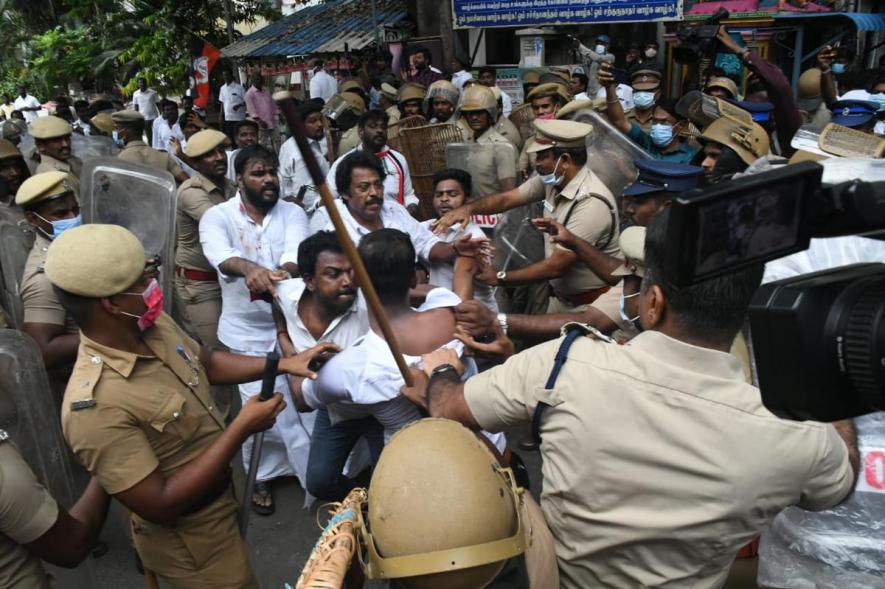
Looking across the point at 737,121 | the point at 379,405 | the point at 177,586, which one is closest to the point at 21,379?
the point at 177,586

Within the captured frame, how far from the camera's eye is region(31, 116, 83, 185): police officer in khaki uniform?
18.2 ft

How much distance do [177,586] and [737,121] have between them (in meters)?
3.69

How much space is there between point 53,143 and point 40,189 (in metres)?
2.58

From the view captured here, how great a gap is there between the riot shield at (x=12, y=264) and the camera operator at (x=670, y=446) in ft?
9.73

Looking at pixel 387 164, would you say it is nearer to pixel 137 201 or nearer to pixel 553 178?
pixel 553 178

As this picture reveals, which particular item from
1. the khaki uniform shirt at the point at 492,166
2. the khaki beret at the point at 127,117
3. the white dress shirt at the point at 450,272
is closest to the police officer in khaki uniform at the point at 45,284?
the white dress shirt at the point at 450,272

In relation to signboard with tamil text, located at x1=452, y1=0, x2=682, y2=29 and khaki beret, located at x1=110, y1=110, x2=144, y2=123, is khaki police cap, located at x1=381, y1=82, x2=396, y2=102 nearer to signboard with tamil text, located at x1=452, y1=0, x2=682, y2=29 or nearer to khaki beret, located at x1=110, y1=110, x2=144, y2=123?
signboard with tamil text, located at x1=452, y1=0, x2=682, y2=29

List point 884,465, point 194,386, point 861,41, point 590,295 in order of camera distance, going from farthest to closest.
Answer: point 861,41, point 590,295, point 194,386, point 884,465

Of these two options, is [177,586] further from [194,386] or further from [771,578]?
[771,578]

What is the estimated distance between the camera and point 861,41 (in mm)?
10539

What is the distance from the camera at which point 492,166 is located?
5.43 metres

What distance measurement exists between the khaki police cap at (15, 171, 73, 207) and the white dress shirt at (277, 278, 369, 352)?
4.38ft

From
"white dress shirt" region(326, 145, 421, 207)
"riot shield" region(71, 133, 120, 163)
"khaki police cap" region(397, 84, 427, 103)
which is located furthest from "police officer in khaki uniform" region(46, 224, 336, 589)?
"riot shield" region(71, 133, 120, 163)

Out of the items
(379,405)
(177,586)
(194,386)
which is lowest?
(177,586)
